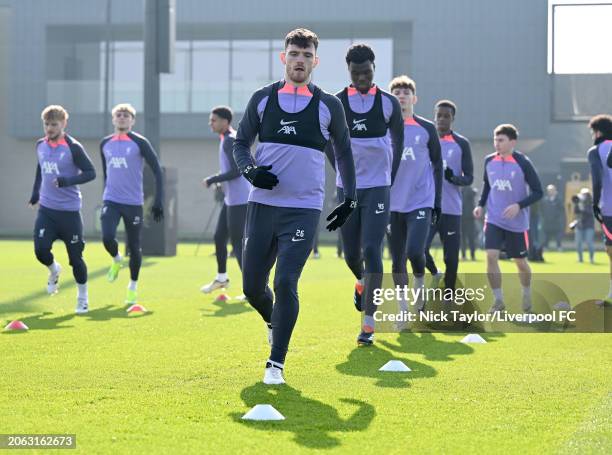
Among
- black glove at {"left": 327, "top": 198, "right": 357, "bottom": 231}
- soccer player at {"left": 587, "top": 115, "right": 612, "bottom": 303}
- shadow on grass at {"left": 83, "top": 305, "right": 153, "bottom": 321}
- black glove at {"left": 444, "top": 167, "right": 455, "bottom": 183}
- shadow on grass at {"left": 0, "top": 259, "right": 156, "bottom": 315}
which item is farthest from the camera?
soccer player at {"left": 587, "top": 115, "right": 612, "bottom": 303}

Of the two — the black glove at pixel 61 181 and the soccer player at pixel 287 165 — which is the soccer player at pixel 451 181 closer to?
the black glove at pixel 61 181

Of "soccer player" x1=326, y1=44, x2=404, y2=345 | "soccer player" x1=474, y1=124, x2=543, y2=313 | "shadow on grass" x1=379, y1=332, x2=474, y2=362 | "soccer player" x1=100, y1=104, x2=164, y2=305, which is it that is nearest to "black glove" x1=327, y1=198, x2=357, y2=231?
"shadow on grass" x1=379, y1=332, x2=474, y2=362

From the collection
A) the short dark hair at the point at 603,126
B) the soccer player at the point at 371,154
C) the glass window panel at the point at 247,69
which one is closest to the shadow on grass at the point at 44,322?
the soccer player at the point at 371,154

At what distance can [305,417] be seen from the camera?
584cm

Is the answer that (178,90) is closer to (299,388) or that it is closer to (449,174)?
(449,174)

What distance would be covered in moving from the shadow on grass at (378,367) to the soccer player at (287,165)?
708 mm

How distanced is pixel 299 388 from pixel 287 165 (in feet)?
4.60

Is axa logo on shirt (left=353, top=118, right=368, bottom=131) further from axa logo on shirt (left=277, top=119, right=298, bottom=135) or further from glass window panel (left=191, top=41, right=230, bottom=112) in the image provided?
glass window panel (left=191, top=41, right=230, bottom=112)

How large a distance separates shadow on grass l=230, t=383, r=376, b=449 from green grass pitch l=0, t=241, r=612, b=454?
0.01m

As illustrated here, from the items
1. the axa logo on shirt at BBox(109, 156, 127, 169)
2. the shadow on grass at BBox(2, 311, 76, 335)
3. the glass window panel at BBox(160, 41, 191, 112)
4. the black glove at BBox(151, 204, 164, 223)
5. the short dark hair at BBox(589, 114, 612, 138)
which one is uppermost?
the glass window panel at BBox(160, 41, 191, 112)

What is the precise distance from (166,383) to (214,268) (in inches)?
575

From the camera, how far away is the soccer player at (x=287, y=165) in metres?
7.05

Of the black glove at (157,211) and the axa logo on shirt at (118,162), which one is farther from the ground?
the axa logo on shirt at (118,162)

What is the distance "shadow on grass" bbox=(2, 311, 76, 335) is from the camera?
10.4 metres
